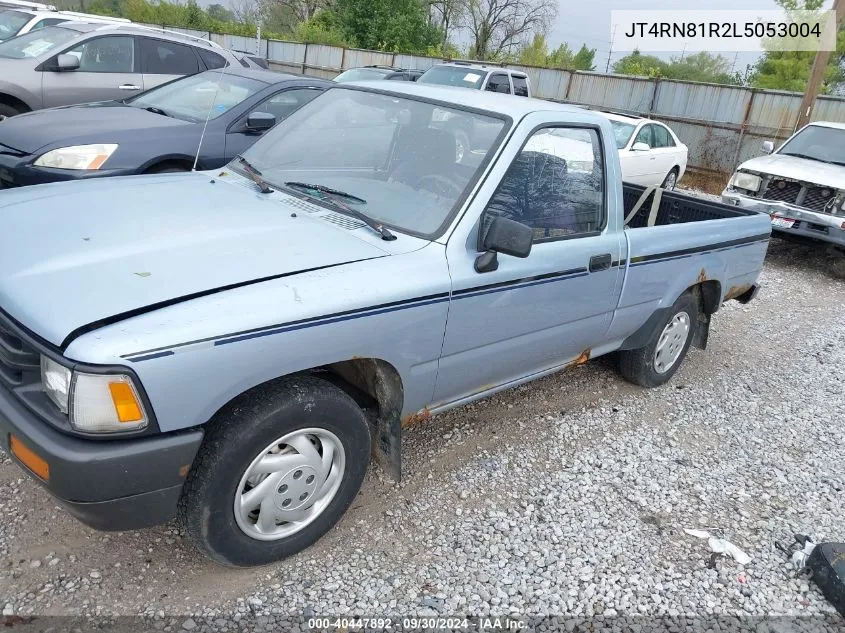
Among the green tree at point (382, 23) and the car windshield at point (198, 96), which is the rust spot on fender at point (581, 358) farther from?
the green tree at point (382, 23)

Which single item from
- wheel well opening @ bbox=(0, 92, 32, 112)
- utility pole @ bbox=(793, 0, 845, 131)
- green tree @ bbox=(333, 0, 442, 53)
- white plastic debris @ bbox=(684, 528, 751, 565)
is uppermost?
green tree @ bbox=(333, 0, 442, 53)

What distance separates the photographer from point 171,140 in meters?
5.65

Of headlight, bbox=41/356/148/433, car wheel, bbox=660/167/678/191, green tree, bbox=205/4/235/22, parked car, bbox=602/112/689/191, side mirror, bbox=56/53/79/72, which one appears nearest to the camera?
headlight, bbox=41/356/148/433

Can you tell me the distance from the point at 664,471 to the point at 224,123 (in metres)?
4.69

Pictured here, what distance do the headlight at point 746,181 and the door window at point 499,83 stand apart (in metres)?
5.65

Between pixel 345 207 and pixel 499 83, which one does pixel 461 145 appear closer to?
pixel 345 207

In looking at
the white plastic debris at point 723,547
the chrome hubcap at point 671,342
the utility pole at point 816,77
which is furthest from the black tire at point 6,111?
the utility pole at point 816,77

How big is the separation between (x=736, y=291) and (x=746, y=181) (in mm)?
4689

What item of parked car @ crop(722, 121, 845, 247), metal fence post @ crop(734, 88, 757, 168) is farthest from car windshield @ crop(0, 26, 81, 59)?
metal fence post @ crop(734, 88, 757, 168)

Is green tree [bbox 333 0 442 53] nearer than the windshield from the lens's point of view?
No

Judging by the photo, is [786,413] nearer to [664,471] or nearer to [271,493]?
[664,471]

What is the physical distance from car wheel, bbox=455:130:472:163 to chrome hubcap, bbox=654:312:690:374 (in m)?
2.18

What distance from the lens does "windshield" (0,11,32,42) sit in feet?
37.7

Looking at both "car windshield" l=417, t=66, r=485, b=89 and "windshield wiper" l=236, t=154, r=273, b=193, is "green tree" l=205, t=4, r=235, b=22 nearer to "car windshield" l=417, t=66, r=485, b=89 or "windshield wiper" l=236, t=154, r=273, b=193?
"car windshield" l=417, t=66, r=485, b=89
